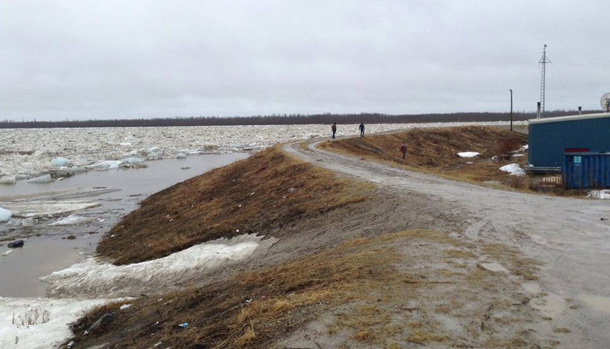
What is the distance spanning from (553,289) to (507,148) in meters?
47.1

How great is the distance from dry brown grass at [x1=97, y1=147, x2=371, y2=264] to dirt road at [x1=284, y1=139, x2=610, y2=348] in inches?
93.5

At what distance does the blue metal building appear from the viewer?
78.5 feet

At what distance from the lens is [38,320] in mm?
9648

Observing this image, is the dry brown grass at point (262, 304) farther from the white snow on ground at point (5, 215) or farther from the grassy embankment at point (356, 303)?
the white snow on ground at point (5, 215)

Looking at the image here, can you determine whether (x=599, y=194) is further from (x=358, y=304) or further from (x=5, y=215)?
(x=5, y=215)

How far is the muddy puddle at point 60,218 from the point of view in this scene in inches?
579

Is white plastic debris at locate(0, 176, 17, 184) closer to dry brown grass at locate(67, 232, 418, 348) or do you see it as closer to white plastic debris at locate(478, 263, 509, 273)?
dry brown grass at locate(67, 232, 418, 348)

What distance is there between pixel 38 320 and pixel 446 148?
4425 centimetres

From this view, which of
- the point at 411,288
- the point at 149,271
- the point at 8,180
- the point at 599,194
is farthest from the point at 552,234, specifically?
the point at 8,180

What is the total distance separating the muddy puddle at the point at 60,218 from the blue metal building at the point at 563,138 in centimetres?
2278

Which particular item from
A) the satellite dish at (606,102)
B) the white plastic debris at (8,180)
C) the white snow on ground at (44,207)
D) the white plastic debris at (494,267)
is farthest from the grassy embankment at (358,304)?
the white plastic debris at (8,180)

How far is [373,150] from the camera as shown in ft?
120

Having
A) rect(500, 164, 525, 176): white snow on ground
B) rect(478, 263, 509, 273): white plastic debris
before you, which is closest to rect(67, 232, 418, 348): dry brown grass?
rect(478, 263, 509, 273): white plastic debris

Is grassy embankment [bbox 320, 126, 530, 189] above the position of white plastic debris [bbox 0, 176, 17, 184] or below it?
above
